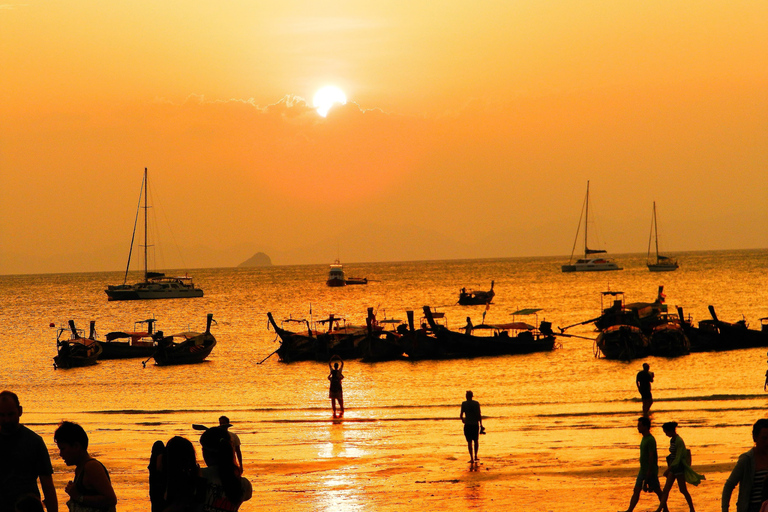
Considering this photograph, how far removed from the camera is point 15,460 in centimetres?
725

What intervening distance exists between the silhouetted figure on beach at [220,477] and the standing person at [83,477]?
2.75 ft

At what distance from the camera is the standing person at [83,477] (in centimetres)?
675

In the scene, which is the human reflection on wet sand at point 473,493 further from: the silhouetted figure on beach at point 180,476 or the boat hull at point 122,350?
the boat hull at point 122,350

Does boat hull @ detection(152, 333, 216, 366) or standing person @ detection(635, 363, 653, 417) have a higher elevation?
standing person @ detection(635, 363, 653, 417)

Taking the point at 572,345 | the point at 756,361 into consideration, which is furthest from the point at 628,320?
the point at 756,361

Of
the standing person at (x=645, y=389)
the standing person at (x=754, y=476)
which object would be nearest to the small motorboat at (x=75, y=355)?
the standing person at (x=645, y=389)

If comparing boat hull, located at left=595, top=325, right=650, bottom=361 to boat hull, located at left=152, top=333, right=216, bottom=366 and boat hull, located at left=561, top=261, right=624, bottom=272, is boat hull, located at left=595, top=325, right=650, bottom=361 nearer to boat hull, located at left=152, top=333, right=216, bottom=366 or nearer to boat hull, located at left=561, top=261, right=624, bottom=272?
boat hull, located at left=152, top=333, right=216, bottom=366

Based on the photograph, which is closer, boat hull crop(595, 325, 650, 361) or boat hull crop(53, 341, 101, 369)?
boat hull crop(595, 325, 650, 361)

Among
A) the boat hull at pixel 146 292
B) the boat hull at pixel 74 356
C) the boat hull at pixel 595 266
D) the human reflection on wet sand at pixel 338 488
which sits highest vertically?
the boat hull at pixel 595 266

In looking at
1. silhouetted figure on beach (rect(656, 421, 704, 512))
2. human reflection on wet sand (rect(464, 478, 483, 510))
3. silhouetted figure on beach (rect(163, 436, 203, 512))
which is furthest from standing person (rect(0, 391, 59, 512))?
silhouetted figure on beach (rect(656, 421, 704, 512))

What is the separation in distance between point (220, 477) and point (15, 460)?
6.48ft

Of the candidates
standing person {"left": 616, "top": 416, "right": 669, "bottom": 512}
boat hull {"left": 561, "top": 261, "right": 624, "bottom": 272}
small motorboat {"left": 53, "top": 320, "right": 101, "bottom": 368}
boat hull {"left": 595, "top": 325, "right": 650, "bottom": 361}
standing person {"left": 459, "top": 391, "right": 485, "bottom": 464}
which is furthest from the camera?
boat hull {"left": 561, "top": 261, "right": 624, "bottom": 272}

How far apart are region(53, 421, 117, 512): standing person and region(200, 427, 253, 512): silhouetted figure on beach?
33.0 inches

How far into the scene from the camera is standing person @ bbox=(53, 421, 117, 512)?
6.75m
